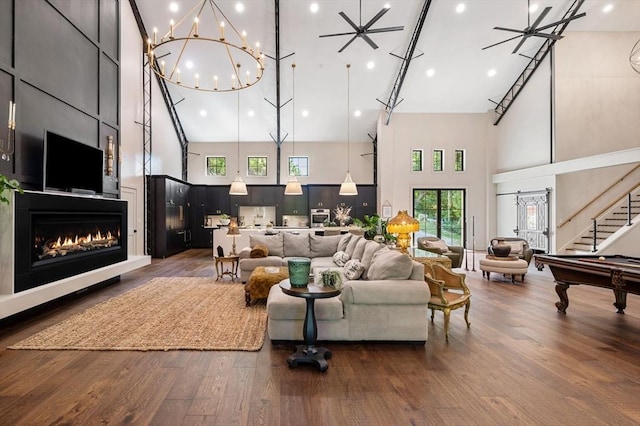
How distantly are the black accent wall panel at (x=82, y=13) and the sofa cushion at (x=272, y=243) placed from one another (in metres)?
4.43

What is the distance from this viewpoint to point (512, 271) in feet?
19.9

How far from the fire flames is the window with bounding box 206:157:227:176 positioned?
702 cm

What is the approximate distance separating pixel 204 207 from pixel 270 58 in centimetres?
589

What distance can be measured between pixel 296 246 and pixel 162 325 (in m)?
3.11

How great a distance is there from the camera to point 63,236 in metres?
4.69

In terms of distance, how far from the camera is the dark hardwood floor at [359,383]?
2.11m

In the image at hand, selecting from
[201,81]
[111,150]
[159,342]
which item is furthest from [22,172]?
[201,81]

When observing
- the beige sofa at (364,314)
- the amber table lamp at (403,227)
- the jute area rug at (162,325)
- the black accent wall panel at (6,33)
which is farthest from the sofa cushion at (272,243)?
the black accent wall panel at (6,33)

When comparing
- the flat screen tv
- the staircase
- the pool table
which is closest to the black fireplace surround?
the flat screen tv

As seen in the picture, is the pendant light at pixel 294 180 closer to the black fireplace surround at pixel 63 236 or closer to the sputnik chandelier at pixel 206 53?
the sputnik chandelier at pixel 206 53

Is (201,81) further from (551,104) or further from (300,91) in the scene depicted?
(551,104)

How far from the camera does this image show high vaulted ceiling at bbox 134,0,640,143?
7.82 meters

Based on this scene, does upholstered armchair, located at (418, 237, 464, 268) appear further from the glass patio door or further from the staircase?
the glass patio door

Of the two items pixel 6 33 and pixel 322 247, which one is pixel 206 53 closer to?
pixel 6 33
